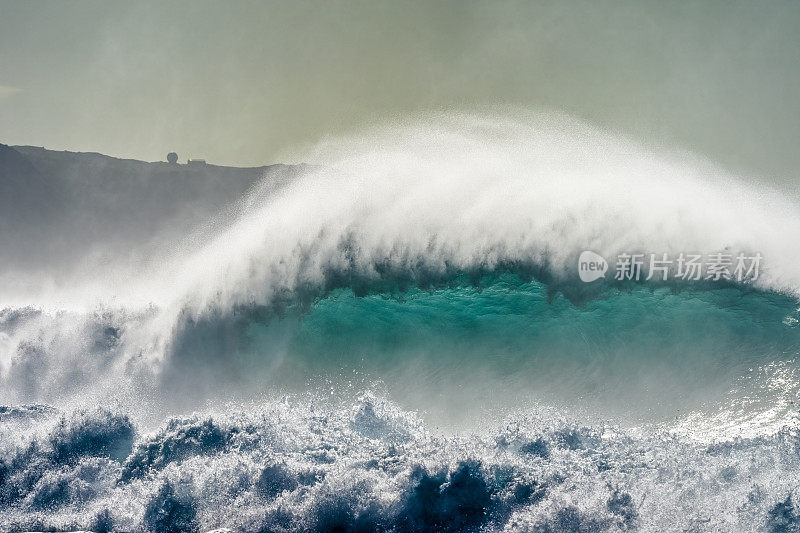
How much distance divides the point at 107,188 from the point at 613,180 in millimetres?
32862

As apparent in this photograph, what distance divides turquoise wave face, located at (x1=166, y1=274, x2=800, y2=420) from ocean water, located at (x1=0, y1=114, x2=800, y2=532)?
32 millimetres

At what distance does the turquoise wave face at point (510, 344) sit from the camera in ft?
27.2

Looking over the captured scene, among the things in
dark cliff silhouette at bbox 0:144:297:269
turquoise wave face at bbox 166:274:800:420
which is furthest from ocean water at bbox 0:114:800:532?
dark cliff silhouette at bbox 0:144:297:269

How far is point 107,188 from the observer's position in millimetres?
36188

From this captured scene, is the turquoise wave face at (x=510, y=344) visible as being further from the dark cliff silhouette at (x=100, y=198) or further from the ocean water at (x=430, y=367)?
the dark cliff silhouette at (x=100, y=198)

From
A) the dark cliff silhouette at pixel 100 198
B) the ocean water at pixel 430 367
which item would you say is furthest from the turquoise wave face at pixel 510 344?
the dark cliff silhouette at pixel 100 198

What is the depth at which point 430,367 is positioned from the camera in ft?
29.1

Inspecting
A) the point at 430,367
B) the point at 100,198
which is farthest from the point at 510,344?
the point at 100,198

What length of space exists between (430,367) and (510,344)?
1.19 meters

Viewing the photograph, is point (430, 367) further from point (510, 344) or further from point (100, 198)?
point (100, 198)

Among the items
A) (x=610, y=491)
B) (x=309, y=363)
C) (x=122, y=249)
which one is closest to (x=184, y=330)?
(x=309, y=363)

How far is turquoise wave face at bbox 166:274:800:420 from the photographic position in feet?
27.2

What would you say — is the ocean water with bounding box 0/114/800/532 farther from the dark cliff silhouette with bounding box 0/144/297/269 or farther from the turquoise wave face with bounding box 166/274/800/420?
the dark cliff silhouette with bounding box 0/144/297/269

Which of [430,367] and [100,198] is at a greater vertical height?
[100,198]
